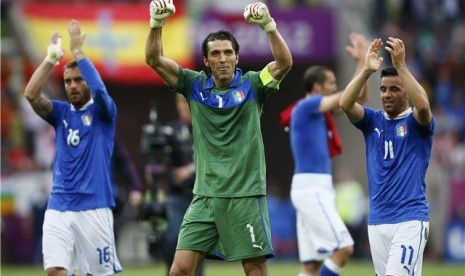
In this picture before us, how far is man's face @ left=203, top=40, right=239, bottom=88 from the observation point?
10609 mm

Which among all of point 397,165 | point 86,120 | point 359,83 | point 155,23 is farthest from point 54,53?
point 397,165

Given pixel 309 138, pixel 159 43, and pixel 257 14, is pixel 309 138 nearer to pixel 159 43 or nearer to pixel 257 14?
pixel 159 43

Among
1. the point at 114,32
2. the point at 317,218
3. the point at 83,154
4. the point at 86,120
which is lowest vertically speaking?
the point at 317,218

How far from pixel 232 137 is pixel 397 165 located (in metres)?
1.57

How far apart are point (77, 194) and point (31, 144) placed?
1398cm

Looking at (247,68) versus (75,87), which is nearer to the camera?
(75,87)

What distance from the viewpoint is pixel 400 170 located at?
10.9 metres

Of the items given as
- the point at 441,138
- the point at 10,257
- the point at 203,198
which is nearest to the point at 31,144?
the point at 10,257

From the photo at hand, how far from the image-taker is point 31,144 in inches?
1014

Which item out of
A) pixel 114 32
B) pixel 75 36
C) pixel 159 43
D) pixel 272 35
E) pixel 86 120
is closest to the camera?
pixel 272 35

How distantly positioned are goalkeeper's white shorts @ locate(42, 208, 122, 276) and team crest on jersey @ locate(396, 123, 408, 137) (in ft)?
10.5

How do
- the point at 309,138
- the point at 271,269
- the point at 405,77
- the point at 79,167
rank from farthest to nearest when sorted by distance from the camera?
the point at 271,269 < the point at 309,138 < the point at 79,167 < the point at 405,77

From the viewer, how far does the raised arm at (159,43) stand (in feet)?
34.5

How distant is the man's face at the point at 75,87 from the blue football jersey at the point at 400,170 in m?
3.14
